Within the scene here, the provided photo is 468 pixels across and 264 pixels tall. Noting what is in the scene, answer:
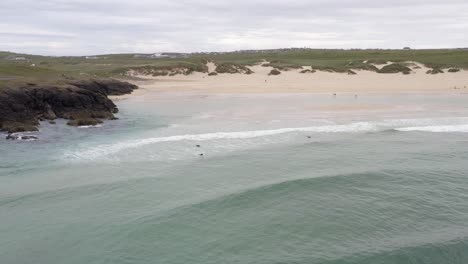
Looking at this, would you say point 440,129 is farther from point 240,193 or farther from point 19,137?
point 19,137

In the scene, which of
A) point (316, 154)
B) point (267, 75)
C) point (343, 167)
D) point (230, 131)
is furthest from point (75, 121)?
point (267, 75)

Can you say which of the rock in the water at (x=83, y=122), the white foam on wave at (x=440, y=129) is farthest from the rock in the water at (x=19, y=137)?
the white foam on wave at (x=440, y=129)

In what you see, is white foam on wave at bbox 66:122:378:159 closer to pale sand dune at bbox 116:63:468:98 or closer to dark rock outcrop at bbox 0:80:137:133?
dark rock outcrop at bbox 0:80:137:133

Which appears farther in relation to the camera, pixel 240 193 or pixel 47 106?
pixel 47 106

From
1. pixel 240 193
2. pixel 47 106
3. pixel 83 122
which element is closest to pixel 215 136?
pixel 83 122

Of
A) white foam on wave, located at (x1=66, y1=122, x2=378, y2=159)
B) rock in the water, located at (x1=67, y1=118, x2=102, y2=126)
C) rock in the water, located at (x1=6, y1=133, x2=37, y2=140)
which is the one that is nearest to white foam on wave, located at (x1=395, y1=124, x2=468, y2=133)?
white foam on wave, located at (x1=66, y1=122, x2=378, y2=159)

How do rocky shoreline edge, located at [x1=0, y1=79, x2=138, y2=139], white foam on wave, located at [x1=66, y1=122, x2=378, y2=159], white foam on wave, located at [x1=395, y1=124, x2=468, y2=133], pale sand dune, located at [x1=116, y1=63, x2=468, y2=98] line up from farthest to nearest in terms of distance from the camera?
1. pale sand dune, located at [x1=116, y1=63, x2=468, y2=98]
2. rocky shoreline edge, located at [x1=0, y1=79, x2=138, y2=139]
3. white foam on wave, located at [x1=395, y1=124, x2=468, y2=133]
4. white foam on wave, located at [x1=66, y1=122, x2=378, y2=159]
